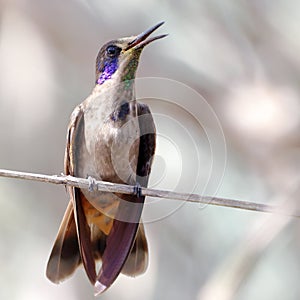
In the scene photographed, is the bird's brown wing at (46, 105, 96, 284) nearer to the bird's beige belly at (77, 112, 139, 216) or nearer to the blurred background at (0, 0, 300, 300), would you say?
the bird's beige belly at (77, 112, 139, 216)

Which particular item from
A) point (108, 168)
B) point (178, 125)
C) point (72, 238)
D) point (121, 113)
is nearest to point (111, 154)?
point (108, 168)

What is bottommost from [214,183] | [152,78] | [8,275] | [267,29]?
[8,275]

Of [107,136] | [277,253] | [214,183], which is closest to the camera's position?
[107,136]

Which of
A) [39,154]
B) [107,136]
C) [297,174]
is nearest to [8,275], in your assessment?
[39,154]

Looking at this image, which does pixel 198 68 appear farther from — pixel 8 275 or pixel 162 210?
pixel 8 275

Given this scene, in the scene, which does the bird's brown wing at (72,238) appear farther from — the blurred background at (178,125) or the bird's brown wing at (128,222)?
the blurred background at (178,125)

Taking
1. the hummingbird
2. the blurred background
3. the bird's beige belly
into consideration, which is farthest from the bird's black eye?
the bird's beige belly
